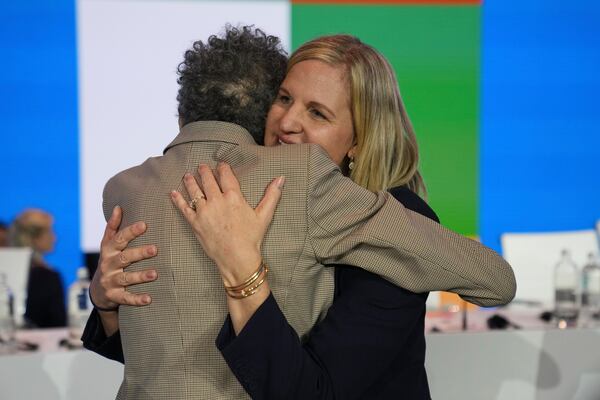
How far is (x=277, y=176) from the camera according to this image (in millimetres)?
1306

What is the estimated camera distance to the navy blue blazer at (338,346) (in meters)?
1.26

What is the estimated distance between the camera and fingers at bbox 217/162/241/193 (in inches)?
51.0

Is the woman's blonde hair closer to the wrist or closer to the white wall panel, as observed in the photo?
the wrist

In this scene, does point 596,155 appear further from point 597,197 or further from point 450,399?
point 450,399

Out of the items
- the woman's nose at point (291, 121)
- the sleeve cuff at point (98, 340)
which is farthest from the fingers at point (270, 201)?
the sleeve cuff at point (98, 340)

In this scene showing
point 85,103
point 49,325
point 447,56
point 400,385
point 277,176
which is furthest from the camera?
point 447,56

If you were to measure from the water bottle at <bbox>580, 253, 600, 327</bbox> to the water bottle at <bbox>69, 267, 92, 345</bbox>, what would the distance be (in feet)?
6.26

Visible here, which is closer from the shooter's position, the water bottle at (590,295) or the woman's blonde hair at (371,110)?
the woman's blonde hair at (371,110)

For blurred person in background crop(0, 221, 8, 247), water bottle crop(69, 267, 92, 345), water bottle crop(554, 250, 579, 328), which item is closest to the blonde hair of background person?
blurred person in background crop(0, 221, 8, 247)

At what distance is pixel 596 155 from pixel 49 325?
4.46m

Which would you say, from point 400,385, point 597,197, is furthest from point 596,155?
point 400,385

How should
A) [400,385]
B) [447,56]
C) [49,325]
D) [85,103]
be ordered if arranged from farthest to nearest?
[447,56] < [85,103] < [49,325] < [400,385]

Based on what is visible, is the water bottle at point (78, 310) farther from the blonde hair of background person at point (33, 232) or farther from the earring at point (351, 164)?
the earring at point (351, 164)

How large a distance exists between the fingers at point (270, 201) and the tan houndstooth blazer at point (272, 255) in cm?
2
